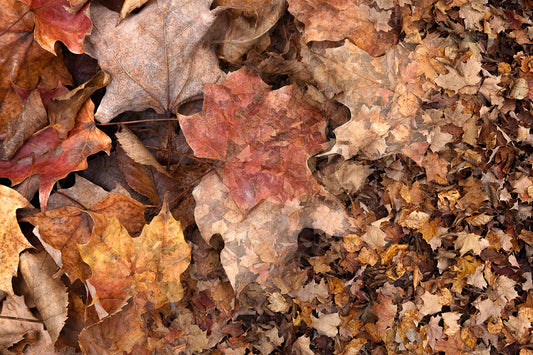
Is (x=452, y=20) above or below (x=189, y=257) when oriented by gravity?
above

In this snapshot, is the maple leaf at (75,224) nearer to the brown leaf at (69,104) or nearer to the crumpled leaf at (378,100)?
the brown leaf at (69,104)

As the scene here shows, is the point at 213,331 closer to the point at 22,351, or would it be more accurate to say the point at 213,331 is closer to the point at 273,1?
the point at 22,351

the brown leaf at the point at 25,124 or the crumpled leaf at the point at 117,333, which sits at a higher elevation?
the brown leaf at the point at 25,124

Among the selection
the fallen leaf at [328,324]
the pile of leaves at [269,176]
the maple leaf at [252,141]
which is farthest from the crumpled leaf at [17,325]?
the fallen leaf at [328,324]

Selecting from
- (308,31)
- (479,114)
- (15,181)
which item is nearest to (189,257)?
(15,181)

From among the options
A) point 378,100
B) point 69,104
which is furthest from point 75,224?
point 378,100

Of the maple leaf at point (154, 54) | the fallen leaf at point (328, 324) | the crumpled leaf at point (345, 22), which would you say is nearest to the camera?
the maple leaf at point (154, 54)

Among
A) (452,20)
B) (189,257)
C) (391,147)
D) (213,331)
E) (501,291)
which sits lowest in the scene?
(213,331)
